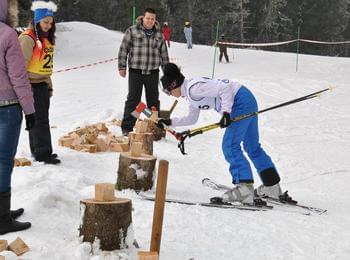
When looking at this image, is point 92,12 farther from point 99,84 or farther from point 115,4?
point 99,84

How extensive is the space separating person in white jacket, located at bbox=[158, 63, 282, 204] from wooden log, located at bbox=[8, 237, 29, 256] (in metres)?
2.32

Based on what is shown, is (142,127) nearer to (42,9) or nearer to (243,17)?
(42,9)

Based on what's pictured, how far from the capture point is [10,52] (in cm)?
382

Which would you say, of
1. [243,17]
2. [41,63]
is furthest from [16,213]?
[243,17]

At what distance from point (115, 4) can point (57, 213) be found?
37.7 m

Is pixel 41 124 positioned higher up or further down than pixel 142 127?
higher up

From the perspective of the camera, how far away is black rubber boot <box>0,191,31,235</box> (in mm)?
3992

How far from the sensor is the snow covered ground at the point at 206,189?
4254mm

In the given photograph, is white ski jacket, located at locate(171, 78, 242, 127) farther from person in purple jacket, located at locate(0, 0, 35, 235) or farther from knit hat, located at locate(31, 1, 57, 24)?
person in purple jacket, located at locate(0, 0, 35, 235)

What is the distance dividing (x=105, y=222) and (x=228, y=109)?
2.02 meters

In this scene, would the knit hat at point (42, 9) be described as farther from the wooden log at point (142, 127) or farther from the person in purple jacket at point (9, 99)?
the wooden log at point (142, 127)

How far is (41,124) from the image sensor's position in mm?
A: 6109

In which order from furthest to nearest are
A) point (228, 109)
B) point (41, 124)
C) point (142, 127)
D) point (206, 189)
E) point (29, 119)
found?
point (142, 127) < point (206, 189) < point (41, 124) < point (228, 109) < point (29, 119)

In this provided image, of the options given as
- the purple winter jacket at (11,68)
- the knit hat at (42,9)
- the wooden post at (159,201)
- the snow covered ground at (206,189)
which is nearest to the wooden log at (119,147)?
the snow covered ground at (206,189)
